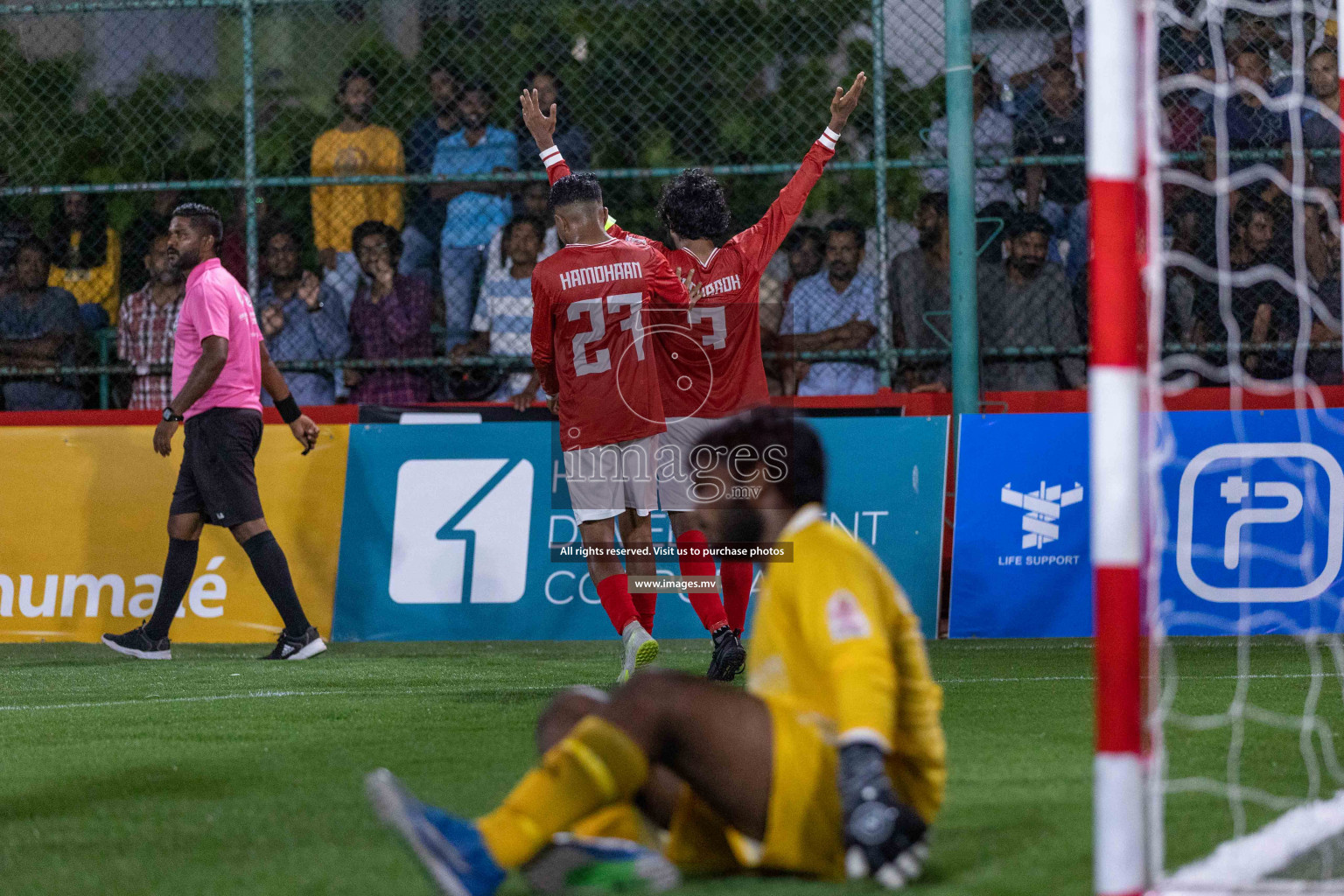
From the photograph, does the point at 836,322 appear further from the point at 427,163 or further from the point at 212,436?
the point at 212,436

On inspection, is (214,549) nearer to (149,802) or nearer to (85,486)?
(85,486)

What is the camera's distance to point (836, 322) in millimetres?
9555

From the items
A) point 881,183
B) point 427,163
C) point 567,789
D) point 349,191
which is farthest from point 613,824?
point 427,163

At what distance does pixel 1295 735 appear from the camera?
16.0 feet

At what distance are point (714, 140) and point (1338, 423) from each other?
4051 mm

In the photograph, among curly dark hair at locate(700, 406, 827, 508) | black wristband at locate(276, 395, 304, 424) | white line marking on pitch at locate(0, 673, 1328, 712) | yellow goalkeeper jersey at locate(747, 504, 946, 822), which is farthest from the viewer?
black wristband at locate(276, 395, 304, 424)

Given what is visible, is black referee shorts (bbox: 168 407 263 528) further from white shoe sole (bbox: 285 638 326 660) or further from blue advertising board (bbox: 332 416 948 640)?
blue advertising board (bbox: 332 416 948 640)

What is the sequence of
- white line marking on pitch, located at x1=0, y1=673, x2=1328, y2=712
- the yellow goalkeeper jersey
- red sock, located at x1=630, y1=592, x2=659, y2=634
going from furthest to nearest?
red sock, located at x1=630, y1=592, x2=659, y2=634 → white line marking on pitch, located at x1=0, y1=673, x2=1328, y2=712 → the yellow goalkeeper jersey

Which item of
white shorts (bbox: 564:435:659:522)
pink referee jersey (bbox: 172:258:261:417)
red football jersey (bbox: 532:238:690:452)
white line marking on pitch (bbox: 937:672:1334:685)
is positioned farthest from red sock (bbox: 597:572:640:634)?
pink referee jersey (bbox: 172:258:261:417)

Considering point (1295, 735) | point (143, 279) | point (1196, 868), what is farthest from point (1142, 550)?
point (143, 279)

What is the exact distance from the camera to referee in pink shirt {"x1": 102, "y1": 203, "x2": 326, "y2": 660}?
780cm

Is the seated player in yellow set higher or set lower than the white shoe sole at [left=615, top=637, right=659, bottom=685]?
higher

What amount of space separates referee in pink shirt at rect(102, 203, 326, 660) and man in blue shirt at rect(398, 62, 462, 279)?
7.31ft

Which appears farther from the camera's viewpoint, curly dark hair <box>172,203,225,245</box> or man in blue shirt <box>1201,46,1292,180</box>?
man in blue shirt <box>1201,46,1292,180</box>
